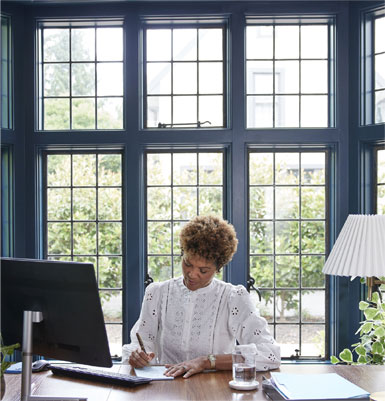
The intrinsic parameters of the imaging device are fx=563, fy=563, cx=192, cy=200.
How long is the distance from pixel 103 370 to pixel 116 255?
179 cm

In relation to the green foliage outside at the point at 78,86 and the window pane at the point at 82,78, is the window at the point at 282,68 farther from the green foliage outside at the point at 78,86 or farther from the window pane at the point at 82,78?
the window pane at the point at 82,78

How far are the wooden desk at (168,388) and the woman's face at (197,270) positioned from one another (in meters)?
0.56

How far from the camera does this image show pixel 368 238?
8.75 feet

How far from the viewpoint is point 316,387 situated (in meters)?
2.12

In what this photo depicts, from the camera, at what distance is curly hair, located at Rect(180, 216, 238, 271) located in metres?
2.80

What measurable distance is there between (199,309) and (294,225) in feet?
5.17

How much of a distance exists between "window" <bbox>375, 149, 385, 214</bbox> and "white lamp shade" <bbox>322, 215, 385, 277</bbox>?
1.35 metres

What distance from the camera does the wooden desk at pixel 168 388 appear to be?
2107 millimetres

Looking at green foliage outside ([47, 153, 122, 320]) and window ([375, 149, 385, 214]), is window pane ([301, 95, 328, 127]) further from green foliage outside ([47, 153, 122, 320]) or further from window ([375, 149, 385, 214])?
green foliage outside ([47, 153, 122, 320])

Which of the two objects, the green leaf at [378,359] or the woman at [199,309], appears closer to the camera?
the woman at [199,309]

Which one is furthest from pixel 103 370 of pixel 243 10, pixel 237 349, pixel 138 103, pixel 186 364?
pixel 243 10

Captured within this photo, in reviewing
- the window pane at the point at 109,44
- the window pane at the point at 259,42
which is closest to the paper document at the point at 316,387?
the window pane at the point at 259,42

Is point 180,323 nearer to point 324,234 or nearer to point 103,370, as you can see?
point 103,370

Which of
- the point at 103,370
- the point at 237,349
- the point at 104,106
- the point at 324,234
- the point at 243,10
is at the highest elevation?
the point at 243,10
